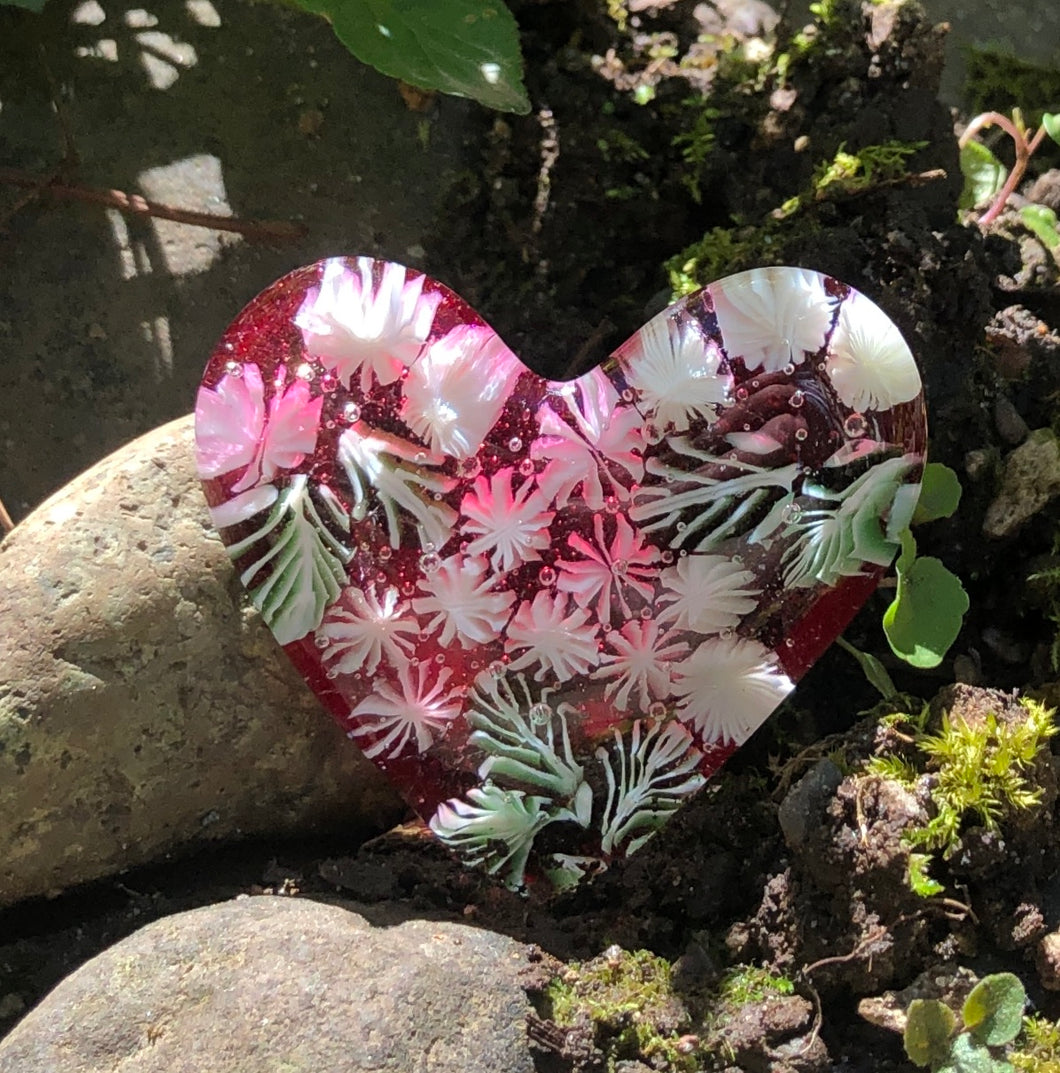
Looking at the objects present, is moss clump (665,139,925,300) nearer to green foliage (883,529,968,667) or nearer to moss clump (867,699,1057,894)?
green foliage (883,529,968,667)

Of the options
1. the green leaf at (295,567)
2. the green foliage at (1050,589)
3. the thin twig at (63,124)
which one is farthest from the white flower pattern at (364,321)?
the green foliage at (1050,589)

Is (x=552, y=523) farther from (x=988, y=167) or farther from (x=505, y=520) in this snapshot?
(x=988, y=167)

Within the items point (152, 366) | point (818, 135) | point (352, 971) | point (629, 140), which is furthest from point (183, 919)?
point (818, 135)

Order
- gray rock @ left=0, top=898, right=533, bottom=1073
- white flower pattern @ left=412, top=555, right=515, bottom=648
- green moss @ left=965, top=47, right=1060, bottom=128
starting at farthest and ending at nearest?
green moss @ left=965, top=47, right=1060, bottom=128
white flower pattern @ left=412, top=555, right=515, bottom=648
gray rock @ left=0, top=898, right=533, bottom=1073

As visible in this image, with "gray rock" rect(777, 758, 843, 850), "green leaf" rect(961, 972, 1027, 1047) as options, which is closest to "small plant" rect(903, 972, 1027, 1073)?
"green leaf" rect(961, 972, 1027, 1047)

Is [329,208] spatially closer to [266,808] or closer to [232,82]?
[232,82]
